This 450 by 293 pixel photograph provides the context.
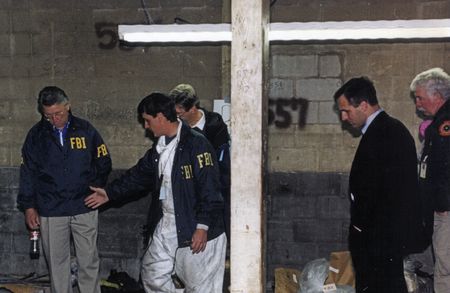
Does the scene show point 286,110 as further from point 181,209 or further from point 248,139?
point 248,139

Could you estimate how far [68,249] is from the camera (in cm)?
564

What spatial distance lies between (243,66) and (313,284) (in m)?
2.93

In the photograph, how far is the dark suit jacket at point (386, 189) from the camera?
4.19m

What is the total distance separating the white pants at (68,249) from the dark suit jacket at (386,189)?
236 centimetres

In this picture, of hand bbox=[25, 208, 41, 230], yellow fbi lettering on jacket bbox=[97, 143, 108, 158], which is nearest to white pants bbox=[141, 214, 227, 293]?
yellow fbi lettering on jacket bbox=[97, 143, 108, 158]

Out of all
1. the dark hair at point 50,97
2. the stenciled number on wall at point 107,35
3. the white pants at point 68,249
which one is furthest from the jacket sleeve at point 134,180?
the stenciled number on wall at point 107,35

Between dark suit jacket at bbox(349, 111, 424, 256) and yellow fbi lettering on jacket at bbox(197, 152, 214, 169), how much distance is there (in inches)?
42.3

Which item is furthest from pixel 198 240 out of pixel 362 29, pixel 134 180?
pixel 362 29

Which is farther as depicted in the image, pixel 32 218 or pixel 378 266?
pixel 32 218

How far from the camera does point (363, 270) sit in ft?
14.4

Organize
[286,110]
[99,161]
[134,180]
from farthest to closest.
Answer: [286,110], [99,161], [134,180]

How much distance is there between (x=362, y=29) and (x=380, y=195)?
1.60 m

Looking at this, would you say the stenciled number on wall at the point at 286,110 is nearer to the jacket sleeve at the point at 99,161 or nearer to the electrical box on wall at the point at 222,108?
the electrical box on wall at the point at 222,108

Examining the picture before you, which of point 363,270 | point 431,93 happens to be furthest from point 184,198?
point 431,93
